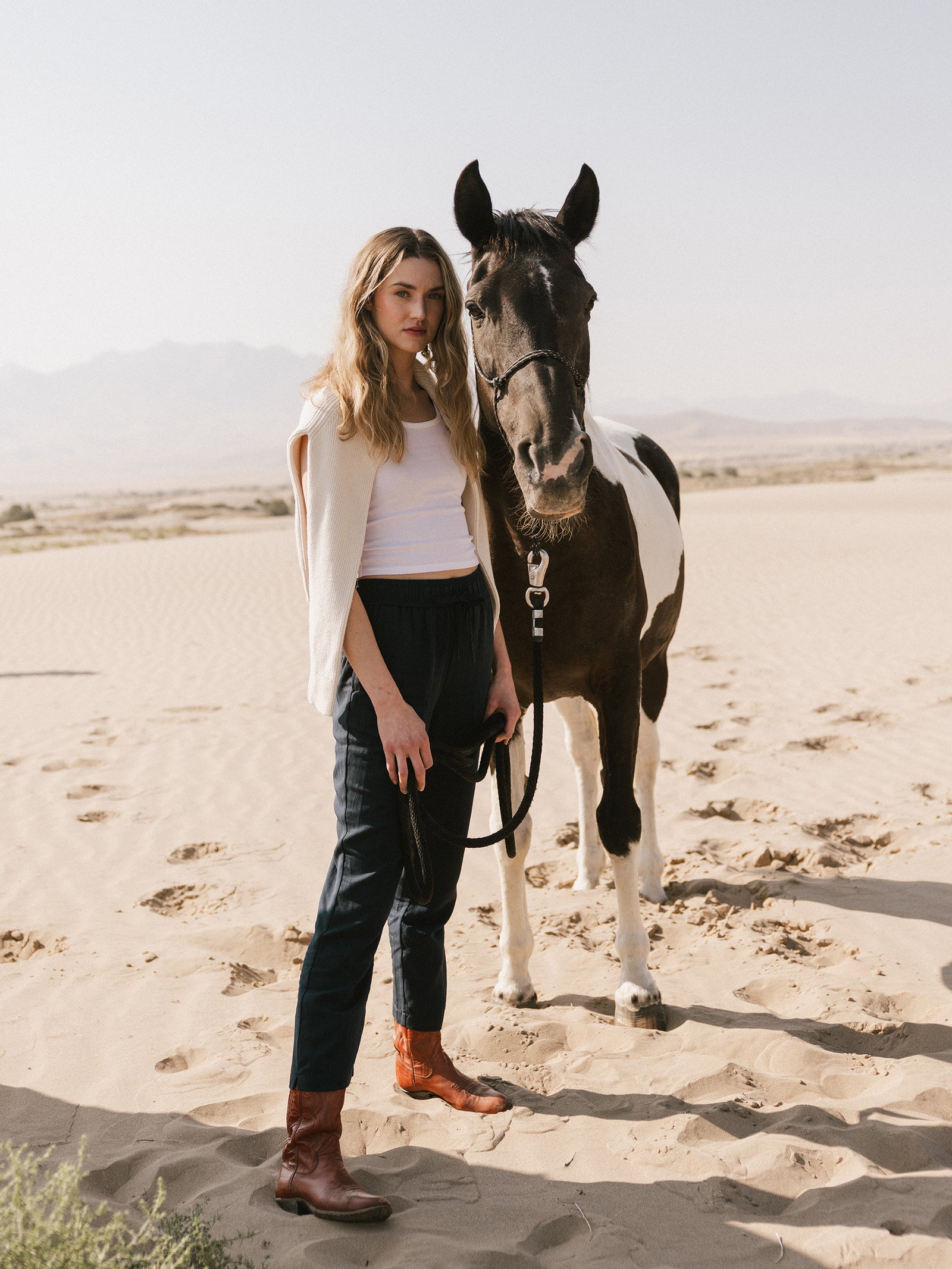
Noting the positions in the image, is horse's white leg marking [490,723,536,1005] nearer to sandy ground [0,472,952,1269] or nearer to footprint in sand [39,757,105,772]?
sandy ground [0,472,952,1269]

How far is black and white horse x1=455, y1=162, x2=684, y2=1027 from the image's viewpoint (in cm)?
245

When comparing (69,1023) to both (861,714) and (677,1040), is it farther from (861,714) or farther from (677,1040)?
(861,714)

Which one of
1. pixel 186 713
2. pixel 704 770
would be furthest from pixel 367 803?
pixel 186 713

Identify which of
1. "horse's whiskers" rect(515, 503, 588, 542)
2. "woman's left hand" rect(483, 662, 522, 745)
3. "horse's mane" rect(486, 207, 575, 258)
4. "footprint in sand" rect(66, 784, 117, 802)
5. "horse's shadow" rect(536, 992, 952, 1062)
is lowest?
"horse's shadow" rect(536, 992, 952, 1062)

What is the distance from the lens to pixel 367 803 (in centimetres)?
227

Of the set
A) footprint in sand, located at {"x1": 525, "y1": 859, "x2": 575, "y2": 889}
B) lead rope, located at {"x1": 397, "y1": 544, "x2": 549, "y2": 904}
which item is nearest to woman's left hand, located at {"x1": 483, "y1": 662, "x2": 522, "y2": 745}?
lead rope, located at {"x1": 397, "y1": 544, "x2": 549, "y2": 904}

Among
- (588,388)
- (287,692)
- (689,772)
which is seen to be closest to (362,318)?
(588,388)

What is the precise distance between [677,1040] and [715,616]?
920 cm

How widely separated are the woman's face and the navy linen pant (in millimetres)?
586

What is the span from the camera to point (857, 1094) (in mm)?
2674

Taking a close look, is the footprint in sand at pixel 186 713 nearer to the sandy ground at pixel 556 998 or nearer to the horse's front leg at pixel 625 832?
the sandy ground at pixel 556 998

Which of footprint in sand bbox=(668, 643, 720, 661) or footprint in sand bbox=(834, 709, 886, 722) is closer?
footprint in sand bbox=(834, 709, 886, 722)

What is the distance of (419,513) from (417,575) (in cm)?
15

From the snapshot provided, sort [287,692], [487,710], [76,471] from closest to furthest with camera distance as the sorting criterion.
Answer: [487,710] < [287,692] < [76,471]
